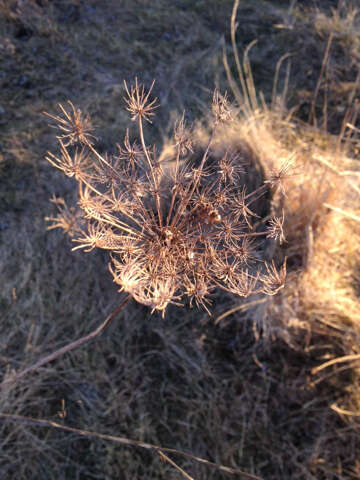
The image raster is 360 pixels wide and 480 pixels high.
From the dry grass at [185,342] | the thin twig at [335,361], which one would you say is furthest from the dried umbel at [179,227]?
the thin twig at [335,361]

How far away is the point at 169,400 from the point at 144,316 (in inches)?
20.3

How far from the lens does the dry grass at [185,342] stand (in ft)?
6.68

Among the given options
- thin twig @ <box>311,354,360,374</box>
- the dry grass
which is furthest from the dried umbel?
thin twig @ <box>311,354,360,374</box>

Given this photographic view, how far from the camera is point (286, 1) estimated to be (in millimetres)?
4805

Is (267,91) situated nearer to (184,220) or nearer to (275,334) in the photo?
(275,334)

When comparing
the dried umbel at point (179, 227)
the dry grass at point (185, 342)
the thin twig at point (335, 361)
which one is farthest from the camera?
the thin twig at point (335, 361)

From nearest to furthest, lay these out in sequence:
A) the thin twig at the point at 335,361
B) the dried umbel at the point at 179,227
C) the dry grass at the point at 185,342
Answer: the dried umbel at the point at 179,227 < the dry grass at the point at 185,342 < the thin twig at the point at 335,361

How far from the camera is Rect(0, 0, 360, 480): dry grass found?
2035 mm

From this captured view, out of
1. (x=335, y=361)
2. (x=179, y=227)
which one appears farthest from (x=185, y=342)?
(x=179, y=227)

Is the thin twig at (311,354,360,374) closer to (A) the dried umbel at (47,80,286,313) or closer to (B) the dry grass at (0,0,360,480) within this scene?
(B) the dry grass at (0,0,360,480)

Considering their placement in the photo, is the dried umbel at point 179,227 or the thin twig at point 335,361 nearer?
the dried umbel at point 179,227

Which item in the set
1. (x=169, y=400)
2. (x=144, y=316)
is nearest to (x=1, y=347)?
(x=144, y=316)

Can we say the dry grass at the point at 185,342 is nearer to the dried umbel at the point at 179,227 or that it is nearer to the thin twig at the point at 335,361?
the thin twig at the point at 335,361

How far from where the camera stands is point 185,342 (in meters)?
2.34
